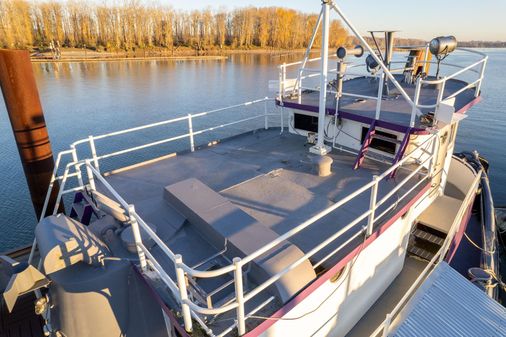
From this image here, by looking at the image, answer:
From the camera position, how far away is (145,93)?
37094 millimetres

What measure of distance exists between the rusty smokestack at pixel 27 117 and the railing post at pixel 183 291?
7.27 metres

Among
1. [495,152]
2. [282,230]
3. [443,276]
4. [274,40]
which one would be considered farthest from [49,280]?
[274,40]

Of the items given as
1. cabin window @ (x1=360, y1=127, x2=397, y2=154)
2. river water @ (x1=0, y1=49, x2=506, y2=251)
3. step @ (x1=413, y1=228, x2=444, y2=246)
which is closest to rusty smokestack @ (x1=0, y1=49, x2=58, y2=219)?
river water @ (x1=0, y1=49, x2=506, y2=251)

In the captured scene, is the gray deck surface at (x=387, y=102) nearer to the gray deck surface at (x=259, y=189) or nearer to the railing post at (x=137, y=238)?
the gray deck surface at (x=259, y=189)

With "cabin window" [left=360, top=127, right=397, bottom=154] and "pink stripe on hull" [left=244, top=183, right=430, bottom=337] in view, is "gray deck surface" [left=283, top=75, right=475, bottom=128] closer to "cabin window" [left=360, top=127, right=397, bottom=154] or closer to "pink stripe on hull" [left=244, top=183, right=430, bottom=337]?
"cabin window" [left=360, top=127, right=397, bottom=154]

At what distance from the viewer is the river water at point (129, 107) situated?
16844 mm

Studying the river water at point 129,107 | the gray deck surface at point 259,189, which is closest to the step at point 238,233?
the gray deck surface at point 259,189

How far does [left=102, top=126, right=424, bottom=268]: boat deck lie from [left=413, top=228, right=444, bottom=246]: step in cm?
188

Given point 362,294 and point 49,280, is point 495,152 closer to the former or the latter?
point 362,294

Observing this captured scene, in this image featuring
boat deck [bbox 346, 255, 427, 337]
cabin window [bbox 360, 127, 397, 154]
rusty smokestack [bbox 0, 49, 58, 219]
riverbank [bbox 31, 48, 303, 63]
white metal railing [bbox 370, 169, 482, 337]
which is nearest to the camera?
white metal railing [bbox 370, 169, 482, 337]

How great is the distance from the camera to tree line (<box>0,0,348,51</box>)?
8212 cm

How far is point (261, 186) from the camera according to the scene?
7.60 m

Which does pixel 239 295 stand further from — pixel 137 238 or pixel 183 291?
pixel 137 238

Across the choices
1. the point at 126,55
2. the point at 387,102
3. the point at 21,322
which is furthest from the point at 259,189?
the point at 126,55
